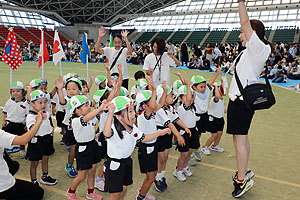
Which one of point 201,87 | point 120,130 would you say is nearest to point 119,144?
point 120,130

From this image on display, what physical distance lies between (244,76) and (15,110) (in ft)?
12.9

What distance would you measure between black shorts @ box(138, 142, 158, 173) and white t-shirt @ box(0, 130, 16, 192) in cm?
148

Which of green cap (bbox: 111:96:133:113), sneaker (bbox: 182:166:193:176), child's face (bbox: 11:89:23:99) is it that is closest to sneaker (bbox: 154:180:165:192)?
sneaker (bbox: 182:166:193:176)

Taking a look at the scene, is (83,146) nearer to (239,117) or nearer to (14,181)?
(14,181)

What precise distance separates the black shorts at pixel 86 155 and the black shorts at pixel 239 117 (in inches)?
71.4

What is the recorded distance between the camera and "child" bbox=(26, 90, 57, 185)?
354cm

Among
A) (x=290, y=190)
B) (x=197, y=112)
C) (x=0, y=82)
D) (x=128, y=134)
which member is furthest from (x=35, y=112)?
(x=0, y=82)

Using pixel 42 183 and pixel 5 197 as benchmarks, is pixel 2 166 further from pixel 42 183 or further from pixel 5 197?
pixel 42 183

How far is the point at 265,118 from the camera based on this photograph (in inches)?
278

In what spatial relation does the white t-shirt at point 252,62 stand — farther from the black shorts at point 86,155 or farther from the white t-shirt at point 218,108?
the black shorts at point 86,155

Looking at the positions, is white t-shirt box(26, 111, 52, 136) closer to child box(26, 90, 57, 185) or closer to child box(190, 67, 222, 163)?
child box(26, 90, 57, 185)

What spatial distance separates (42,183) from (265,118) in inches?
232

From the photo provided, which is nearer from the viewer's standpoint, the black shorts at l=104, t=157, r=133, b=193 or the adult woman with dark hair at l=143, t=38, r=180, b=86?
the black shorts at l=104, t=157, r=133, b=193

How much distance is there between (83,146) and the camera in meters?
3.30
